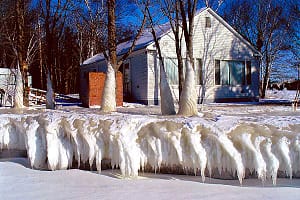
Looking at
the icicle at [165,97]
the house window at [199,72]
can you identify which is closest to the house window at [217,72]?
the house window at [199,72]

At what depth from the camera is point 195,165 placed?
4582mm

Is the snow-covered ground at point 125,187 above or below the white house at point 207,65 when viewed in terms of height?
below

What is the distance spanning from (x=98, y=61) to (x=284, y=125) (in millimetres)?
17474

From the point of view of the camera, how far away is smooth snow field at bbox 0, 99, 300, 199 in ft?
13.6

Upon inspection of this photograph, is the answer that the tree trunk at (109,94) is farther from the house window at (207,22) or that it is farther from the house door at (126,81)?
the house window at (207,22)

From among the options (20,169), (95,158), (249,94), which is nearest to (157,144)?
(95,158)

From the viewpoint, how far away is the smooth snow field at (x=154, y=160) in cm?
416

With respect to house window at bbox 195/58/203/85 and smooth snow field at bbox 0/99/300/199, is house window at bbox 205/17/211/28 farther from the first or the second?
smooth snow field at bbox 0/99/300/199

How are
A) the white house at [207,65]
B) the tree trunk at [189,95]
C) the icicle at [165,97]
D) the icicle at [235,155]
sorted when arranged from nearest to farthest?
the icicle at [235,155] → the tree trunk at [189,95] → the icicle at [165,97] → the white house at [207,65]

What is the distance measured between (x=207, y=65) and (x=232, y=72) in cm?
171

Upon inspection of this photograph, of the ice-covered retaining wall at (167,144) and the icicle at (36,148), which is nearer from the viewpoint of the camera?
the ice-covered retaining wall at (167,144)

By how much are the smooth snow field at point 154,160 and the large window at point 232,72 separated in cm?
1342

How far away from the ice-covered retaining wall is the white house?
1128 centimetres

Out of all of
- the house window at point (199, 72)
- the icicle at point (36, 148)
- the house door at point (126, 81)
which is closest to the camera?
the icicle at point (36, 148)
